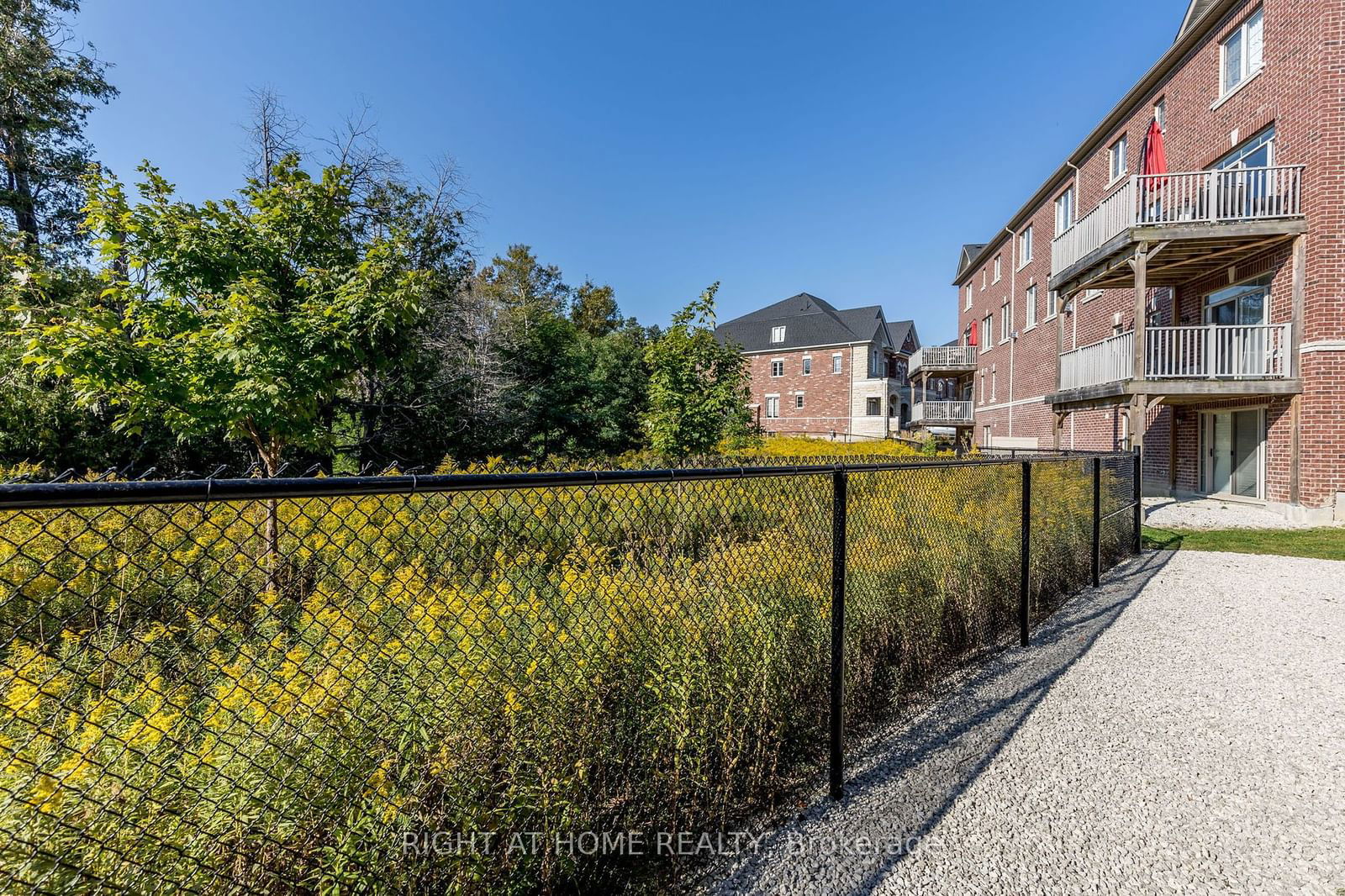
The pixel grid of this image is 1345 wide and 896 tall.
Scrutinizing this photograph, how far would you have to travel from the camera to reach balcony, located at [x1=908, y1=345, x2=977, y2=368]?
25817 mm

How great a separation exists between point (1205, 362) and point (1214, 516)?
291 centimetres

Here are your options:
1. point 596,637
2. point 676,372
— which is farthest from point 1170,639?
point 676,372

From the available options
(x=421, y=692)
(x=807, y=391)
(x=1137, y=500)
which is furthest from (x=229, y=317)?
(x=807, y=391)

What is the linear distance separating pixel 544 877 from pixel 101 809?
1.20m

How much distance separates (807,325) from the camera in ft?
121

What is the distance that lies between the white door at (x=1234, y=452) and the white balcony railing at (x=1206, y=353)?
140cm

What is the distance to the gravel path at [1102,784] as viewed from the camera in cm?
208

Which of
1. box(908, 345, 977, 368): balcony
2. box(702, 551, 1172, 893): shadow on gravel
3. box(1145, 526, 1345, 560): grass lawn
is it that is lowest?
box(702, 551, 1172, 893): shadow on gravel

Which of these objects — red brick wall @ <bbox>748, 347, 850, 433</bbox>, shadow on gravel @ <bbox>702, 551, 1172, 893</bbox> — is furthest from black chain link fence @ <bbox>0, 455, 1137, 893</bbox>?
red brick wall @ <bbox>748, 347, 850, 433</bbox>

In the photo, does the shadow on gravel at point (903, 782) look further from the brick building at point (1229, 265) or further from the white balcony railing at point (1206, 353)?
the white balcony railing at point (1206, 353)

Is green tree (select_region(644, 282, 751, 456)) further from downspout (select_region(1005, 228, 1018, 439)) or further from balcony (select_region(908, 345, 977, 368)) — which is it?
balcony (select_region(908, 345, 977, 368))

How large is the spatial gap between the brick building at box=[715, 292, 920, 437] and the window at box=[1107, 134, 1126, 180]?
18846 millimetres

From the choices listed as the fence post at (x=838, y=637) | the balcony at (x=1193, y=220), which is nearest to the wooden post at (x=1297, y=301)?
the balcony at (x=1193, y=220)

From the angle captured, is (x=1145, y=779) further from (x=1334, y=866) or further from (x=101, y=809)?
(x=101, y=809)
